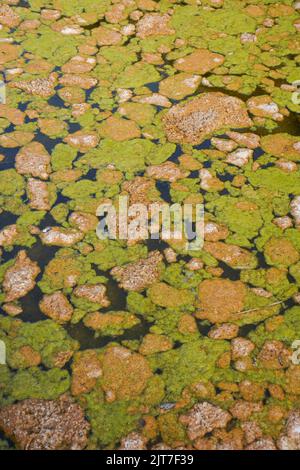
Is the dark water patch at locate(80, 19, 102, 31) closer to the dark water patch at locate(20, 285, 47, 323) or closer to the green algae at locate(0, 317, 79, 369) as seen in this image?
the dark water patch at locate(20, 285, 47, 323)

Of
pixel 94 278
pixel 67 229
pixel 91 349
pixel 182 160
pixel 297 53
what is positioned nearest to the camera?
pixel 91 349

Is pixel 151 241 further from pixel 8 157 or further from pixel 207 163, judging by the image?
pixel 8 157

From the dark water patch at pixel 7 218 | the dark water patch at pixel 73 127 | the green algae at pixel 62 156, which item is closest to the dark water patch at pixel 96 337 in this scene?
the dark water patch at pixel 7 218

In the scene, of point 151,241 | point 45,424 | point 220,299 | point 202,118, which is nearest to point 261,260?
point 220,299

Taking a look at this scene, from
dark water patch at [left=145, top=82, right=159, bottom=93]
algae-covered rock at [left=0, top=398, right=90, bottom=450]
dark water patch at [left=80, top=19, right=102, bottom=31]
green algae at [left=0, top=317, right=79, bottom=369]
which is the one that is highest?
dark water patch at [left=80, top=19, right=102, bottom=31]

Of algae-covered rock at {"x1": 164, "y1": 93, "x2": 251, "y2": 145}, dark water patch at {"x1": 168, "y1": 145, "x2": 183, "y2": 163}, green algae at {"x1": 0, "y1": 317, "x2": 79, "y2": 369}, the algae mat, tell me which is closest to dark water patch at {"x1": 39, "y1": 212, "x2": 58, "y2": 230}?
the algae mat

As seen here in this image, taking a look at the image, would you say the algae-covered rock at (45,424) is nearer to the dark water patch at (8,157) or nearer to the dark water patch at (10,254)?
the dark water patch at (10,254)
